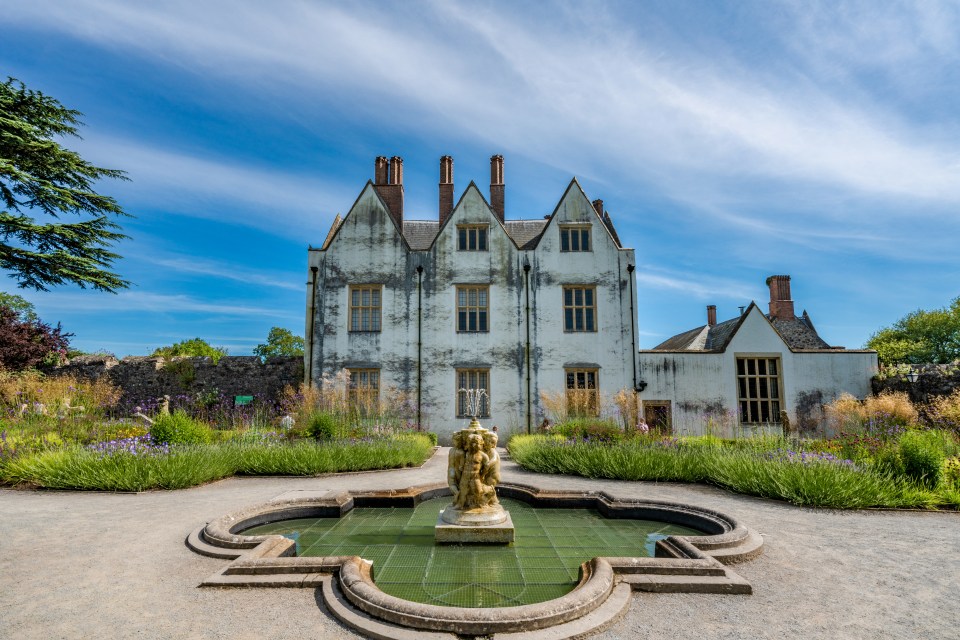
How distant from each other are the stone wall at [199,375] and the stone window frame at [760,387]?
58.5ft

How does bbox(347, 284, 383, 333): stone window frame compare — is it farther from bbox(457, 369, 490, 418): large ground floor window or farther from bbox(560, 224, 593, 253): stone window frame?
bbox(560, 224, 593, 253): stone window frame

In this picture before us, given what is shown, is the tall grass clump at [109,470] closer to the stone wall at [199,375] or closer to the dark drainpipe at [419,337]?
the dark drainpipe at [419,337]

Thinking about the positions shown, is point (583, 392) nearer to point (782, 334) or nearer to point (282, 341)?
point (782, 334)

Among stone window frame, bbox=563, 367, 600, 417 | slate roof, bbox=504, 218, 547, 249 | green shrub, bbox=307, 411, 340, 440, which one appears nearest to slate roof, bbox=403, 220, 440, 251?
slate roof, bbox=504, 218, 547, 249

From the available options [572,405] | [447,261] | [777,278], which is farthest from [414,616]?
[777,278]

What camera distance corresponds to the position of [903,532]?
6.73m

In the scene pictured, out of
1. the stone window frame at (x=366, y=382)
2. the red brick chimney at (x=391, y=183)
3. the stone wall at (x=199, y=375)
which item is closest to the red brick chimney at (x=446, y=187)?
the red brick chimney at (x=391, y=183)

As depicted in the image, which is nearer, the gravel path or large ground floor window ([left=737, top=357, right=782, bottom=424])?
the gravel path

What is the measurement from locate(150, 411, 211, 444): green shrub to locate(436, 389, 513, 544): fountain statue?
8932 millimetres

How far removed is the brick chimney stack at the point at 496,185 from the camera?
23519 millimetres

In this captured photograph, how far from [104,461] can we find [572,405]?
47.6 feet

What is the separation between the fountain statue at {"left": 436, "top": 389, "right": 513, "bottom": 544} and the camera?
6363mm

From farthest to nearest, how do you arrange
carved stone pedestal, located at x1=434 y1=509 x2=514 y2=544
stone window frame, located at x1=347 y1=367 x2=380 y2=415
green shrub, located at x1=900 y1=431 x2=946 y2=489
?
stone window frame, located at x1=347 y1=367 x2=380 y2=415 < green shrub, located at x1=900 y1=431 x2=946 y2=489 < carved stone pedestal, located at x1=434 y1=509 x2=514 y2=544

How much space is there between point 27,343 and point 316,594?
2519 cm
